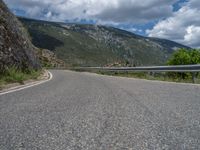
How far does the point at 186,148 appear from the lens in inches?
127

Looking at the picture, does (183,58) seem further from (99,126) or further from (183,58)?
(99,126)

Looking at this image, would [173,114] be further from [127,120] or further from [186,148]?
[186,148]

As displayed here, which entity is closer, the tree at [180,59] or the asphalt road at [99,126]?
the asphalt road at [99,126]

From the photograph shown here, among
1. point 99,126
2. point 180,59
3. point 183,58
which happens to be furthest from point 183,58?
point 99,126

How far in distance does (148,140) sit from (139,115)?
1.57 m

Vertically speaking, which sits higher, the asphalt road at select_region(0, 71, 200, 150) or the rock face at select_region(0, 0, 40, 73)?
the rock face at select_region(0, 0, 40, 73)

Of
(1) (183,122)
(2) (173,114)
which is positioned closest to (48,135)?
(1) (183,122)

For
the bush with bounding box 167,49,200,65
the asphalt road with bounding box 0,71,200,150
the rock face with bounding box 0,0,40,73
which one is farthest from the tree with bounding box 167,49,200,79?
the asphalt road with bounding box 0,71,200,150

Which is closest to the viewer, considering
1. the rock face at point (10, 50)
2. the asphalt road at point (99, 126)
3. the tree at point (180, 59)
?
the asphalt road at point (99, 126)

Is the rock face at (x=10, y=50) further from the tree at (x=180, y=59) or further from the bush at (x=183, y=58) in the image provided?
the bush at (x=183, y=58)

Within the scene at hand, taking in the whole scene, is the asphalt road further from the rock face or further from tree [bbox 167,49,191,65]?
tree [bbox 167,49,191,65]

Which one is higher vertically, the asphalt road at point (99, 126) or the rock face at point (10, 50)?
the rock face at point (10, 50)

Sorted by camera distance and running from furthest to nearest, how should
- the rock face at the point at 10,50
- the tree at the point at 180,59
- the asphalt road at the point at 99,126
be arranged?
the tree at the point at 180,59 → the rock face at the point at 10,50 → the asphalt road at the point at 99,126

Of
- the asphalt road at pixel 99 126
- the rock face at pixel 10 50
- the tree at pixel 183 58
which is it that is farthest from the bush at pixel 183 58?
the asphalt road at pixel 99 126
